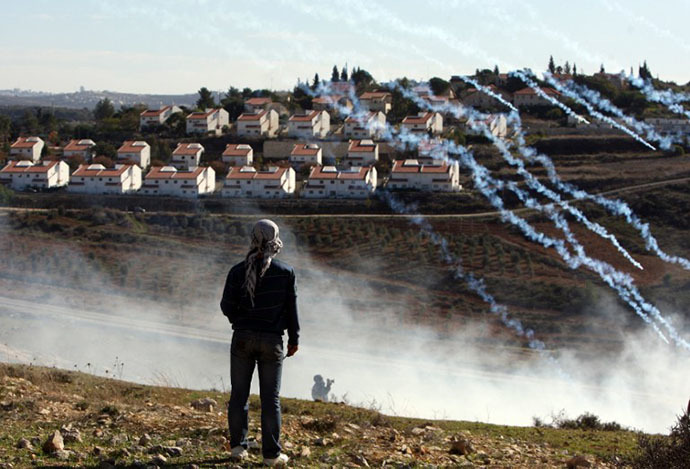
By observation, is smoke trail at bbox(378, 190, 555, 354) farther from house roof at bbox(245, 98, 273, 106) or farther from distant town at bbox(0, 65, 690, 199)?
house roof at bbox(245, 98, 273, 106)

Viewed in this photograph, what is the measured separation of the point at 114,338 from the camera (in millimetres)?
32188

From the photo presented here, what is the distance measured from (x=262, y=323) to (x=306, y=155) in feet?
199

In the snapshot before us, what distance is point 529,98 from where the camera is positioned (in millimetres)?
85000

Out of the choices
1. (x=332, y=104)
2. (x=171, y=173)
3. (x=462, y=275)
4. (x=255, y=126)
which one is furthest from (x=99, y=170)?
(x=462, y=275)

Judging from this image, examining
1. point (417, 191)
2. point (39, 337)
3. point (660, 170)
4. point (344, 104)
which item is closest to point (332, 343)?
point (39, 337)

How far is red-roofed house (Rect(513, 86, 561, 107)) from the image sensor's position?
8456cm

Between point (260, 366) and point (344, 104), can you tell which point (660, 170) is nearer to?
point (344, 104)

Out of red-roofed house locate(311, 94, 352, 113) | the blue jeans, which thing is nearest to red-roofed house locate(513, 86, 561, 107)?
red-roofed house locate(311, 94, 352, 113)

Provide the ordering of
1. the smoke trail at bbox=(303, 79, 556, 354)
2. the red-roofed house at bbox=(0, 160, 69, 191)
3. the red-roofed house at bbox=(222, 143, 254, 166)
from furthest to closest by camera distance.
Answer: the red-roofed house at bbox=(222, 143, 254, 166)
the red-roofed house at bbox=(0, 160, 69, 191)
the smoke trail at bbox=(303, 79, 556, 354)

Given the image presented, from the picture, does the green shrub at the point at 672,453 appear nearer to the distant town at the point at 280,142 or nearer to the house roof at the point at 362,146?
the distant town at the point at 280,142

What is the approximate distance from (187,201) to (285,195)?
677cm

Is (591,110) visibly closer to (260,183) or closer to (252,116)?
(252,116)

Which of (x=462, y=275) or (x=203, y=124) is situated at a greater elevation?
(x=203, y=124)

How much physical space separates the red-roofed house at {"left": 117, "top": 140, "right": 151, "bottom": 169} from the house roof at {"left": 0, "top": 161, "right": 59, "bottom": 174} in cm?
677
